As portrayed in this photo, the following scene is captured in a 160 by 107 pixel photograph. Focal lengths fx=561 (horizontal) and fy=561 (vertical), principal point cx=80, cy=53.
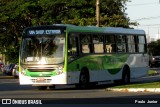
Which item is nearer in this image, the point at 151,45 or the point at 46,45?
the point at 46,45

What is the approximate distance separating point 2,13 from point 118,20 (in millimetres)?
13160

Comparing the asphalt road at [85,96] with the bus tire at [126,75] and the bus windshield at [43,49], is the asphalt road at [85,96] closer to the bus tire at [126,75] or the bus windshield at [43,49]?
the bus windshield at [43,49]

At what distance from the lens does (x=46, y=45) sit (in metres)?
26.5

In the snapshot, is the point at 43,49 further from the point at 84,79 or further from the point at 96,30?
the point at 96,30

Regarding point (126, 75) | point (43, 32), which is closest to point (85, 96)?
point (43, 32)

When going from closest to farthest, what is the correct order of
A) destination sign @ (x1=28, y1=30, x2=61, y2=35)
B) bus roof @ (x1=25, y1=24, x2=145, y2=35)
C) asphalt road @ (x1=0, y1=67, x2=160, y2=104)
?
1. asphalt road @ (x1=0, y1=67, x2=160, y2=104)
2. destination sign @ (x1=28, y1=30, x2=61, y2=35)
3. bus roof @ (x1=25, y1=24, x2=145, y2=35)

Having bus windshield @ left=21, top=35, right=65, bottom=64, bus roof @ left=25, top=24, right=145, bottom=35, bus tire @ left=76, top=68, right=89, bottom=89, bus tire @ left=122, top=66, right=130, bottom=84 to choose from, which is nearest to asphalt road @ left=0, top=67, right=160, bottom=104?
bus windshield @ left=21, top=35, right=65, bottom=64

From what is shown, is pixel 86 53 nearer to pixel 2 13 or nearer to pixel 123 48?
pixel 123 48

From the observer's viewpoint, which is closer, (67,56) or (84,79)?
(67,56)

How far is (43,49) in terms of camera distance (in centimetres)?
2644

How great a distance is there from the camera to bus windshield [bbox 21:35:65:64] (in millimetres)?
26172

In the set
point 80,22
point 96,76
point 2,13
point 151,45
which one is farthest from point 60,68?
point 151,45

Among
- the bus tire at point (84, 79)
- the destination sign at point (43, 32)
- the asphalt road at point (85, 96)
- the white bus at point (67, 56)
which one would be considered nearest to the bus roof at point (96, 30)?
the white bus at point (67, 56)

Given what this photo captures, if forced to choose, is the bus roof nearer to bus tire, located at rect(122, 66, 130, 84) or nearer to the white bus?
the white bus
